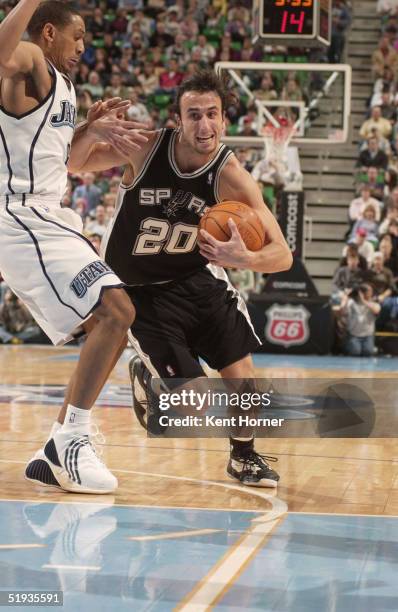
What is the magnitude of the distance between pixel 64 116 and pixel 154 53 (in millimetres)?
13878

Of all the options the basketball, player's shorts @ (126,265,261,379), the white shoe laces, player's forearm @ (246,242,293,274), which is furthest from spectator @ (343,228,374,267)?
the basketball

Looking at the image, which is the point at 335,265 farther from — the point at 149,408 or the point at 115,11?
the point at 149,408

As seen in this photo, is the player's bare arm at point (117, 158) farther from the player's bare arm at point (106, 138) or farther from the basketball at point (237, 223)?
the basketball at point (237, 223)

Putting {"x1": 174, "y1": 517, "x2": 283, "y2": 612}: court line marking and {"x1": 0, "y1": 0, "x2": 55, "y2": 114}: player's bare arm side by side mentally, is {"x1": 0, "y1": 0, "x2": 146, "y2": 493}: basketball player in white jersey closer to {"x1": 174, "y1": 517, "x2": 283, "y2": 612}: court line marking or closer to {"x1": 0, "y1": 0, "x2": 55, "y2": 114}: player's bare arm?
{"x1": 0, "y1": 0, "x2": 55, "y2": 114}: player's bare arm

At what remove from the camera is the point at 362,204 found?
14.5 m

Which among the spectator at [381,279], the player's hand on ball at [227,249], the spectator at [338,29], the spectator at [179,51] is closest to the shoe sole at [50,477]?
the player's hand on ball at [227,249]

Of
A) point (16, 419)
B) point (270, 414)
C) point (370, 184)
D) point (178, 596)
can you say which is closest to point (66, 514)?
point (178, 596)

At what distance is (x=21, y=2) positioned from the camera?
399 cm

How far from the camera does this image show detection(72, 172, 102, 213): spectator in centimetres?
1505

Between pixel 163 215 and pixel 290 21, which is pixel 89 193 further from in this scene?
pixel 163 215

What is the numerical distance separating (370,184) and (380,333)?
3337 mm

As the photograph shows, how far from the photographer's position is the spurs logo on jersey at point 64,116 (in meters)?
4.44

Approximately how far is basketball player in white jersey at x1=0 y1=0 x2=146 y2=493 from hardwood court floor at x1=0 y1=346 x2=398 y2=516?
0.26 metres

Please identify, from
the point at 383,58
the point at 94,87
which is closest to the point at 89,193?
the point at 94,87
